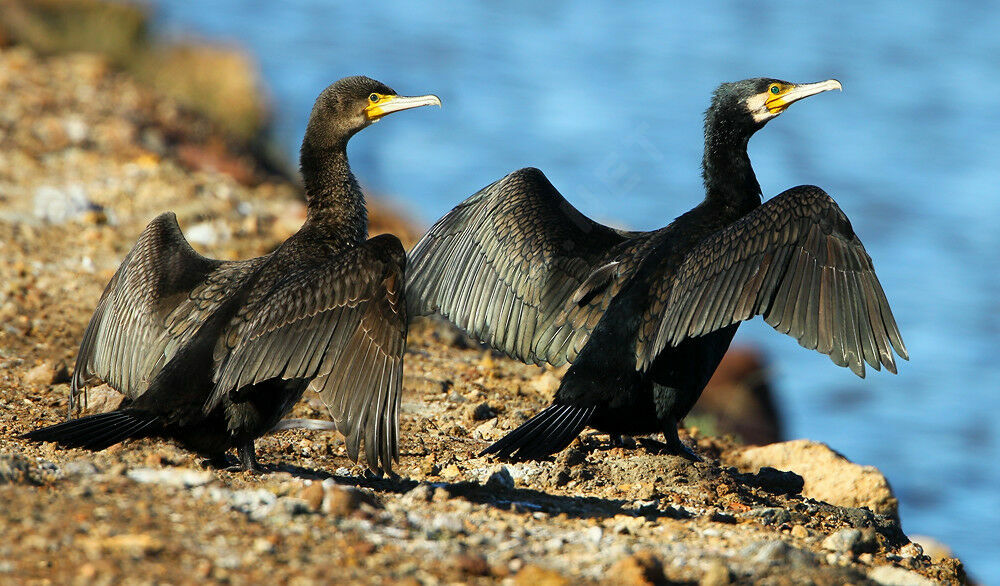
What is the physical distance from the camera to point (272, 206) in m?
11.5

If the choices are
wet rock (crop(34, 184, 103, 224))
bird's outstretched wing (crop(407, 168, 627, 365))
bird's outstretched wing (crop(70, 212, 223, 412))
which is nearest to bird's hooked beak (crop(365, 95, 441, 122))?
bird's outstretched wing (crop(407, 168, 627, 365))

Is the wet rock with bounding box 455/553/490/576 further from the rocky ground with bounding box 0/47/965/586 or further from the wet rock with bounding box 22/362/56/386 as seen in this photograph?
the wet rock with bounding box 22/362/56/386

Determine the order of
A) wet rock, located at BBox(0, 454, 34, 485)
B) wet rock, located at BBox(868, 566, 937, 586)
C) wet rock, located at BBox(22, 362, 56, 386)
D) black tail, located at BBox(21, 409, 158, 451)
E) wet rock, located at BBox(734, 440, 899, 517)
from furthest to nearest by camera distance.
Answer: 1. wet rock, located at BBox(22, 362, 56, 386)
2. wet rock, located at BBox(734, 440, 899, 517)
3. black tail, located at BBox(21, 409, 158, 451)
4. wet rock, located at BBox(868, 566, 937, 586)
5. wet rock, located at BBox(0, 454, 34, 485)

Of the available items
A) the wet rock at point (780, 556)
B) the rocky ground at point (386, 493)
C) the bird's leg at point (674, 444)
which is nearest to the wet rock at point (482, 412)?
the rocky ground at point (386, 493)

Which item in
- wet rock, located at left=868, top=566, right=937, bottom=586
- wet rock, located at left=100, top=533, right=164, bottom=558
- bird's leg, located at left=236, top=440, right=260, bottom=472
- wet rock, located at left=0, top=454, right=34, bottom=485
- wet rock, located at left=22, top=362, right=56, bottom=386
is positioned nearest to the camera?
wet rock, located at left=100, top=533, right=164, bottom=558

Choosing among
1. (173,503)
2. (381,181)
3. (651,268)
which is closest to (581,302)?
(651,268)

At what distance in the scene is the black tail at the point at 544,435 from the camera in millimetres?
5898

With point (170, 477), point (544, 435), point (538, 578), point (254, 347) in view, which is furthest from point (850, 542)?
point (170, 477)

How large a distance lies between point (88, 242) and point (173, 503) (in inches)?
219

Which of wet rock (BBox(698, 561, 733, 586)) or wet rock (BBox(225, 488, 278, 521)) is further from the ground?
wet rock (BBox(698, 561, 733, 586))

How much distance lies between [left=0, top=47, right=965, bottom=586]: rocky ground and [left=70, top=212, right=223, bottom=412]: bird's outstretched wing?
1.50 feet

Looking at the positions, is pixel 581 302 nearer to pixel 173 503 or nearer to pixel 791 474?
pixel 791 474

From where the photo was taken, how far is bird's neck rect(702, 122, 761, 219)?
696cm

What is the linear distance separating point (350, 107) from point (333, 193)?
0.66m
